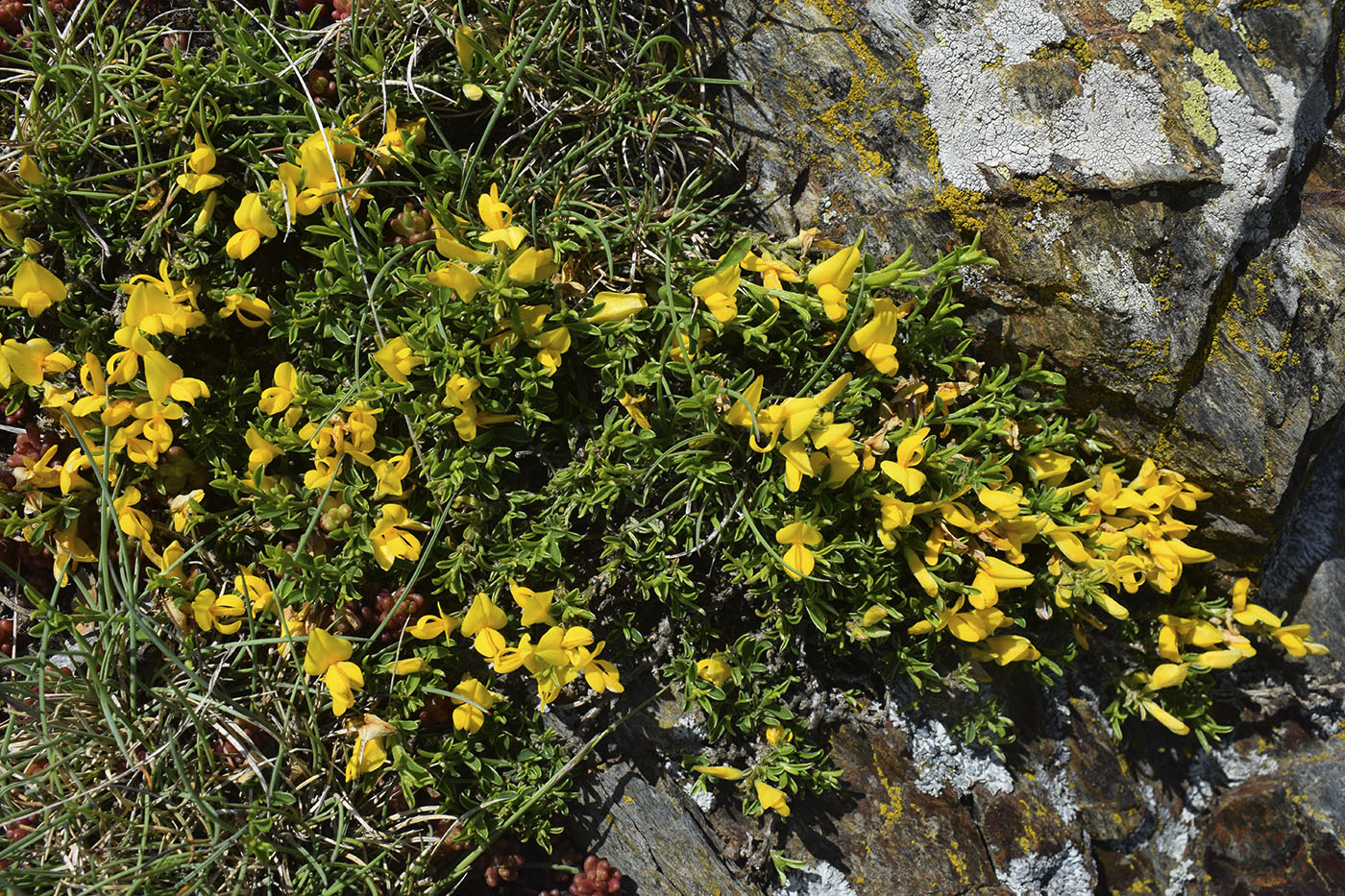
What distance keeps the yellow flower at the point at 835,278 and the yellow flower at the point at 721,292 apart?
245mm

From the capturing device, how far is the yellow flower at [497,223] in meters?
2.51

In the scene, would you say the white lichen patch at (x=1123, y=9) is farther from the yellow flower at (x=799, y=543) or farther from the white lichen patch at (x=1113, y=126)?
the yellow flower at (x=799, y=543)

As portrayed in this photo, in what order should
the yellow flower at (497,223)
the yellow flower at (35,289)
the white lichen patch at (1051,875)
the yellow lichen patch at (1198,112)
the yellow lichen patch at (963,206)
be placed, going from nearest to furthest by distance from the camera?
the yellow flower at (497,223) → the yellow flower at (35,289) → the yellow lichen patch at (1198,112) → the yellow lichen patch at (963,206) → the white lichen patch at (1051,875)

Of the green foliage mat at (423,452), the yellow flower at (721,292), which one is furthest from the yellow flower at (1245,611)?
the yellow flower at (721,292)

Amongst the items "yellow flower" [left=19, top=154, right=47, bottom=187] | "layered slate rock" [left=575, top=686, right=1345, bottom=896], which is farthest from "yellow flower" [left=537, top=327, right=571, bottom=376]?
"yellow flower" [left=19, top=154, right=47, bottom=187]

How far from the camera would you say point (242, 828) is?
9.12 feet

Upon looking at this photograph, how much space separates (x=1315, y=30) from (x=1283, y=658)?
2608mm

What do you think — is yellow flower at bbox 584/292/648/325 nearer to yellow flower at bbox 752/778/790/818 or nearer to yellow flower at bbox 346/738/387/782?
yellow flower at bbox 346/738/387/782

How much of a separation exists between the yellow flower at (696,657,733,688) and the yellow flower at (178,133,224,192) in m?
2.23

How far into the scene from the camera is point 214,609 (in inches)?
110

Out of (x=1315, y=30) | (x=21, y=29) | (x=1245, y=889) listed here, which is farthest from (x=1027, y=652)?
(x=21, y=29)

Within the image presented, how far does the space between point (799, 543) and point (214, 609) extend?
1.92 m

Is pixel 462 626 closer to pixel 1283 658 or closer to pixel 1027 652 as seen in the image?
pixel 1027 652

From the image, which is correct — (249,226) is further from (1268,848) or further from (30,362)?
(1268,848)
